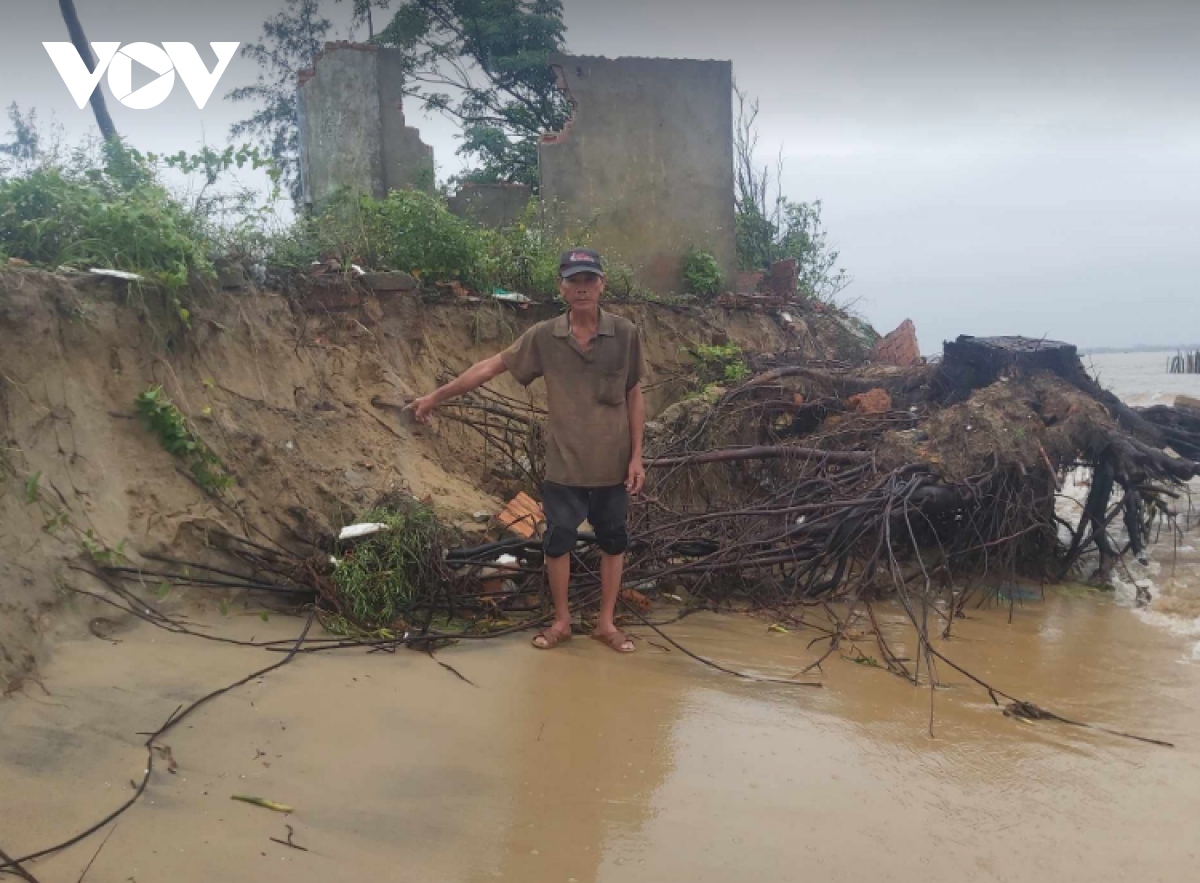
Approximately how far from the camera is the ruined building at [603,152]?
9.91m

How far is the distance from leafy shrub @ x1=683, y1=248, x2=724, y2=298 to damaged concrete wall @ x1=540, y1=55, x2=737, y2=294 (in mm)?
115

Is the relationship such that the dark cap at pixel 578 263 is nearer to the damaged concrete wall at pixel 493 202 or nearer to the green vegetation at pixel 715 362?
the green vegetation at pixel 715 362

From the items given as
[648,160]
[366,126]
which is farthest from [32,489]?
[648,160]

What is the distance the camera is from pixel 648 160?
10195mm

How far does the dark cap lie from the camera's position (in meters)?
3.87

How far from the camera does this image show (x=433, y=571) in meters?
4.35

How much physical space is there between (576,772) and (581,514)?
149cm

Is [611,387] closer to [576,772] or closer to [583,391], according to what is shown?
[583,391]

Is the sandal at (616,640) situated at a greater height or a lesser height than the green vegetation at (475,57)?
lesser

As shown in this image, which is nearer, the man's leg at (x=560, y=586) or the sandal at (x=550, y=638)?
the sandal at (x=550, y=638)

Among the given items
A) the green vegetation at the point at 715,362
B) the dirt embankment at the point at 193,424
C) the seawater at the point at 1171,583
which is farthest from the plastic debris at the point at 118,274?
the seawater at the point at 1171,583

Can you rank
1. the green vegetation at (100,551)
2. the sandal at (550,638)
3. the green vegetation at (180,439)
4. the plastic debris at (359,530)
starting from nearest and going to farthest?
the green vegetation at (100,551) → the sandal at (550,638) → the green vegetation at (180,439) → the plastic debris at (359,530)

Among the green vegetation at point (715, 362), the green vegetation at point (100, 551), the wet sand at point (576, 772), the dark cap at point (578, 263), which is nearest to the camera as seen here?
the wet sand at point (576, 772)

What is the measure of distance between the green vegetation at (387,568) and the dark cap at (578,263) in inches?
58.4
